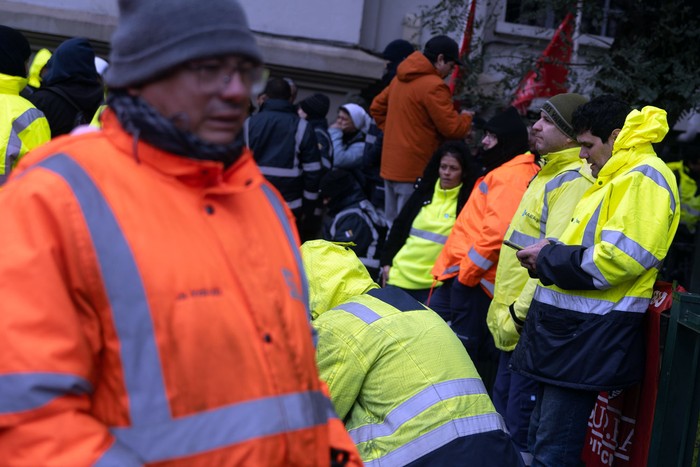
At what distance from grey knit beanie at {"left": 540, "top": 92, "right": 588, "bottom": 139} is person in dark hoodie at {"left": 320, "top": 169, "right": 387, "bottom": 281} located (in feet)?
8.22

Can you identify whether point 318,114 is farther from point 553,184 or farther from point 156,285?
point 156,285

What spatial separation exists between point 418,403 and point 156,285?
1.93m

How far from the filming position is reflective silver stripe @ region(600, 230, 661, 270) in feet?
14.1

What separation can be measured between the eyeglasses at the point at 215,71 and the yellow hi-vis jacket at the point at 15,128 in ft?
10.6

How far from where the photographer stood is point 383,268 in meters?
7.17

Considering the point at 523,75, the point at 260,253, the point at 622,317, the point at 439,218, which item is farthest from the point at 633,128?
the point at 523,75

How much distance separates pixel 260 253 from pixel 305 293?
0.21 m

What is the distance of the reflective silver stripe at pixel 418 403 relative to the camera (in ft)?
11.7

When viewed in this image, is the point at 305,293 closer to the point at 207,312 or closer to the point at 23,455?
the point at 207,312

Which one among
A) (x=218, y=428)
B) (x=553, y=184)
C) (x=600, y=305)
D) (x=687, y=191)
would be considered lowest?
(x=687, y=191)

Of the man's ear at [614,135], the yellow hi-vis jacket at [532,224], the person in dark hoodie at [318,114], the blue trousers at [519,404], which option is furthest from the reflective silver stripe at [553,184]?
the person in dark hoodie at [318,114]

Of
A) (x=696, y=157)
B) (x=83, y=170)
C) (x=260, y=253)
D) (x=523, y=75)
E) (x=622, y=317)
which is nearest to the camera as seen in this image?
(x=83, y=170)

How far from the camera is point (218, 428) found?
1.86 metres

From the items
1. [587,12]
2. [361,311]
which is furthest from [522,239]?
[587,12]
